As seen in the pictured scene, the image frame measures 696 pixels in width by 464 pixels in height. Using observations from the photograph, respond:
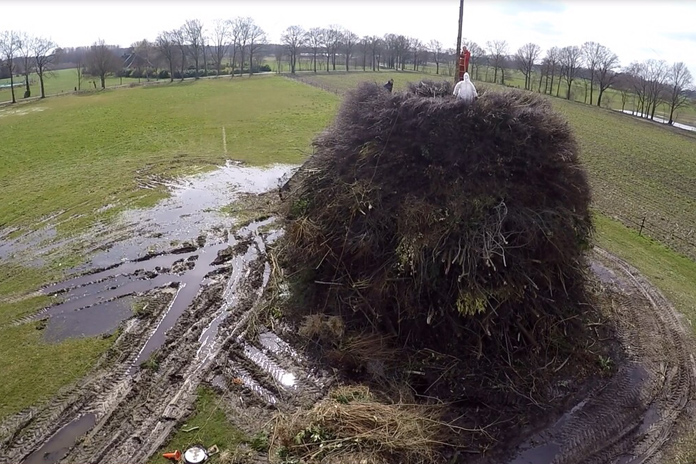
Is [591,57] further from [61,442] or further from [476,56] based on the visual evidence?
[61,442]

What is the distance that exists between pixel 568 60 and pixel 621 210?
4135 centimetres

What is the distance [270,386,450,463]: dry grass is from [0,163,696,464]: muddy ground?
0.58 metres

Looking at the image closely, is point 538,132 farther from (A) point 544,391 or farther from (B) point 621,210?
(B) point 621,210

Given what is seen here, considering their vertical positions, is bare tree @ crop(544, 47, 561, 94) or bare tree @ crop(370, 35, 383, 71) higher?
bare tree @ crop(370, 35, 383, 71)

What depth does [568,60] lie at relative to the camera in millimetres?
52562

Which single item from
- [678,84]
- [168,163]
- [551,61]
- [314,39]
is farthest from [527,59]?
[168,163]

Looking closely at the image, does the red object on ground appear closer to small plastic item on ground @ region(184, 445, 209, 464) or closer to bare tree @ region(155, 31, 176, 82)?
small plastic item on ground @ region(184, 445, 209, 464)

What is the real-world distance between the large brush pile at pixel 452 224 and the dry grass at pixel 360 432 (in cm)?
183

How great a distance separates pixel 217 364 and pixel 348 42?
7290 centimetres

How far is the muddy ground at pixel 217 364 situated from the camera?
7328 millimetres

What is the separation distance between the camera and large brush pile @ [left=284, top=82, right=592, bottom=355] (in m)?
8.66

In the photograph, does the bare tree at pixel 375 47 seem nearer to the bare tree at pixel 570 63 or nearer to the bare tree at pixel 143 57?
the bare tree at pixel 570 63

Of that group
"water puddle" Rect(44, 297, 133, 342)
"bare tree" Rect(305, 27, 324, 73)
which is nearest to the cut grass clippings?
"water puddle" Rect(44, 297, 133, 342)

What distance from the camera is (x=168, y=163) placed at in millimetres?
22297
